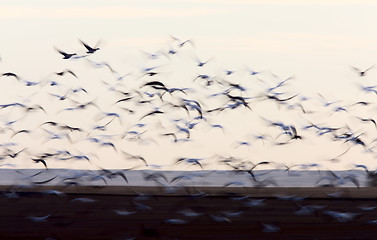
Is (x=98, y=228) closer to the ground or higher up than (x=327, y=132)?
closer to the ground

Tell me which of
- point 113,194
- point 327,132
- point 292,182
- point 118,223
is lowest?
point 292,182

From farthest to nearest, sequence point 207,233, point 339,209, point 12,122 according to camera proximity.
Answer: point 339,209
point 207,233
point 12,122

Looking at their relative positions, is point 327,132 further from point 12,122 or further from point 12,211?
point 12,211

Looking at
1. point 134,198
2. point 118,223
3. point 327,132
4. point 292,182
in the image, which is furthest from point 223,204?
point 292,182

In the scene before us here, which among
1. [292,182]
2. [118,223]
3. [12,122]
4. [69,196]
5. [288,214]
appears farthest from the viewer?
[292,182]

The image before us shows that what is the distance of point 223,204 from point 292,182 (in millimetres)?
23111

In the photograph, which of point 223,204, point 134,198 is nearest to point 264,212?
point 223,204

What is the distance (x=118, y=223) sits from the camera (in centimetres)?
2194

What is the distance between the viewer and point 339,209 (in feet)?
92.2

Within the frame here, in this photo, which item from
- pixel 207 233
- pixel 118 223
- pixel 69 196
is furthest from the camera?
pixel 69 196

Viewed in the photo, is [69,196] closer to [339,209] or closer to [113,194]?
[113,194]

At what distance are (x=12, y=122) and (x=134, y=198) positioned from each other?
14093 millimetres

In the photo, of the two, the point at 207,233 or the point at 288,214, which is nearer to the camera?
the point at 207,233

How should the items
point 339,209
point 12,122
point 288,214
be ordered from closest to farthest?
point 12,122 < point 288,214 < point 339,209
